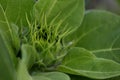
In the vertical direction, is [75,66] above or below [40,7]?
below

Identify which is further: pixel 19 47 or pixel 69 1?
pixel 69 1

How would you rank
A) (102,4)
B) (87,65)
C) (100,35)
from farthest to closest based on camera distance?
(102,4), (100,35), (87,65)

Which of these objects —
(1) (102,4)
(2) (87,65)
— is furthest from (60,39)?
(1) (102,4)

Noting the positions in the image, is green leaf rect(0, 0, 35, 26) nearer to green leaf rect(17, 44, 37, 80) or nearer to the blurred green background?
green leaf rect(17, 44, 37, 80)

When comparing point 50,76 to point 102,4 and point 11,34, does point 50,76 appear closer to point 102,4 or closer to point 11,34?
point 11,34

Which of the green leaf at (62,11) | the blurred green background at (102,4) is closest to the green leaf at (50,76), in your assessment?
the green leaf at (62,11)

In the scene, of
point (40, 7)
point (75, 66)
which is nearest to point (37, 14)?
point (40, 7)

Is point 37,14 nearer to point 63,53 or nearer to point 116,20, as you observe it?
point 63,53
